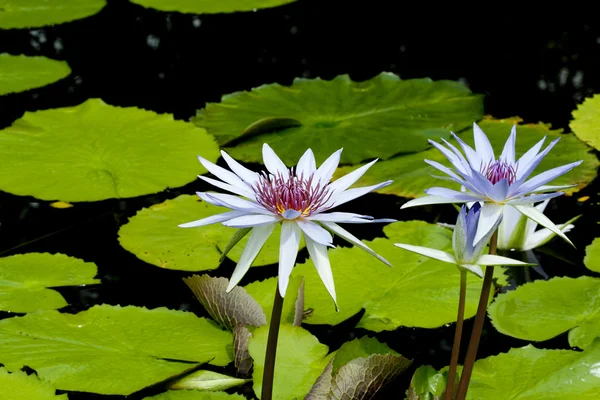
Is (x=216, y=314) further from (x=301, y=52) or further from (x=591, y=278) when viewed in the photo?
(x=301, y=52)

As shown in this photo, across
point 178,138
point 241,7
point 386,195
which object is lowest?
point 386,195

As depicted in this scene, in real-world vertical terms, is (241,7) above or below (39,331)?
above

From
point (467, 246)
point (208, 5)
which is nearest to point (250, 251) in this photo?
point (467, 246)

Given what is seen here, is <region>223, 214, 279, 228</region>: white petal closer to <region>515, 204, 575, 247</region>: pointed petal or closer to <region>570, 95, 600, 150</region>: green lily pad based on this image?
<region>515, 204, 575, 247</region>: pointed petal

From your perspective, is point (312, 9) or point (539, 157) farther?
point (312, 9)

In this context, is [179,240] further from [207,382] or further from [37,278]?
[207,382]

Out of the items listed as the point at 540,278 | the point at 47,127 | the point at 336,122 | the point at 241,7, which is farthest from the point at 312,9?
the point at 540,278
